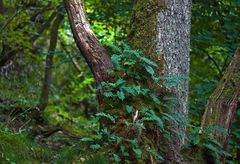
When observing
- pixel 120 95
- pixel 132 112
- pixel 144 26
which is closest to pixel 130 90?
pixel 120 95

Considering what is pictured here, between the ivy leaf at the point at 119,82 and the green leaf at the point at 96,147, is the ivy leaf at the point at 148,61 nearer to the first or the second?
the ivy leaf at the point at 119,82

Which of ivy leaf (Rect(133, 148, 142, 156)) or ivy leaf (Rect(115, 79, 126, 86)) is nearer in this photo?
ivy leaf (Rect(133, 148, 142, 156))

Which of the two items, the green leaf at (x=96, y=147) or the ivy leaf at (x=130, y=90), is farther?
the ivy leaf at (x=130, y=90)

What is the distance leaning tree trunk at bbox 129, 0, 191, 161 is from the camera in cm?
→ 416

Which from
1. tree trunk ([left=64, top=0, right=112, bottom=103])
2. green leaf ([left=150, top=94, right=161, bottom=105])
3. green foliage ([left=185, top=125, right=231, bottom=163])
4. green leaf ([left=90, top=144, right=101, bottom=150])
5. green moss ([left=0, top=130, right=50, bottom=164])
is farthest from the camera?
tree trunk ([left=64, top=0, right=112, bottom=103])

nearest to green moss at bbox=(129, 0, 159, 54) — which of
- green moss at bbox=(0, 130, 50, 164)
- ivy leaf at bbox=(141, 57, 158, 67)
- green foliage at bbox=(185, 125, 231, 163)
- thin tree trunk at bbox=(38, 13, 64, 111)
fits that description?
ivy leaf at bbox=(141, 57, 158, 67)

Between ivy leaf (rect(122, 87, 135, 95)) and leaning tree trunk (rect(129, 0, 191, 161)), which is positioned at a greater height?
leaning tree trunk (rect(129, 0, 191, 161))

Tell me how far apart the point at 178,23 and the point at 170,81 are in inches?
29.2

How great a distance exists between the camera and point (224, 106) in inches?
163

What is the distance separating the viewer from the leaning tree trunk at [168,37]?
13.7 feet

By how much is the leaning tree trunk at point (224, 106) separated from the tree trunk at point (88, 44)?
1.21 metres

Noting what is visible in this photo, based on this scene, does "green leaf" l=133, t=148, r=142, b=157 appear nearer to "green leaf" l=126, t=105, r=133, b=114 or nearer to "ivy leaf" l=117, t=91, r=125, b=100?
"green leaf" l=126, t=105, r=133, b=114

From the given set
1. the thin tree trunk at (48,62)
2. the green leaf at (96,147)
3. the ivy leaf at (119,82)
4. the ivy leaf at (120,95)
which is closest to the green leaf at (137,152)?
the green leaf at (96,147)

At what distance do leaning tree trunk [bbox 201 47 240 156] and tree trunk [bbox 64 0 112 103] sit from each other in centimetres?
121
